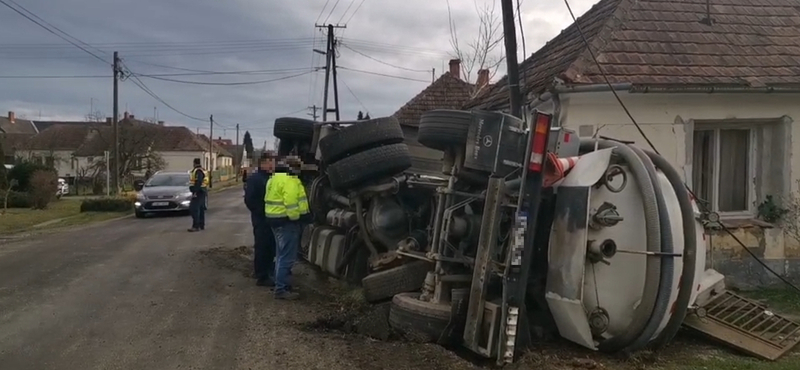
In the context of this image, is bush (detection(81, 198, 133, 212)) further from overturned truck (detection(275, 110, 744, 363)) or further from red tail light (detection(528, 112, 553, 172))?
red tail light (detection(528, 112, 553, 172))

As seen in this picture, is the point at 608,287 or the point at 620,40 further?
the point at 620,40

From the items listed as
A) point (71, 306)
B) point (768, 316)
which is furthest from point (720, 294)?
point (71, 306)

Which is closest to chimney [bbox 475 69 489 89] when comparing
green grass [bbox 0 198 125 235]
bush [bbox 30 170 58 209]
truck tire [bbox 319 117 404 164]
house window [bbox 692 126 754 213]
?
green grass [bbox 0 198 125 235]

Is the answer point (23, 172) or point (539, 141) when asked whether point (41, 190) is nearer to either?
point (23, 172)

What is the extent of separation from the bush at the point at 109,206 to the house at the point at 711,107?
17.8m

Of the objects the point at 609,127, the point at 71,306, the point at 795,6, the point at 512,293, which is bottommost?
the point at 71,306

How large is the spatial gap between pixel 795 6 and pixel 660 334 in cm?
871

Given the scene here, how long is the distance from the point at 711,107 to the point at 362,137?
4778mm

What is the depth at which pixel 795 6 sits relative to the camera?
1155 centimetres

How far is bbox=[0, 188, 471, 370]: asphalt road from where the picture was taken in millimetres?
5168

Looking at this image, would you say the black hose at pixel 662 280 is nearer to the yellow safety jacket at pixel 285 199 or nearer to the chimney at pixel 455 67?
the yellow safety jacket at pixel 285 199

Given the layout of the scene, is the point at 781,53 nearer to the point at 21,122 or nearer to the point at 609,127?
the point at 609,127

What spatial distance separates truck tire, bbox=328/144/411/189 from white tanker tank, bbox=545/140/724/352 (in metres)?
1.94

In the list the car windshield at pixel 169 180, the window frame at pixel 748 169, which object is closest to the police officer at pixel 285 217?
the window frame at pixel 748 169
